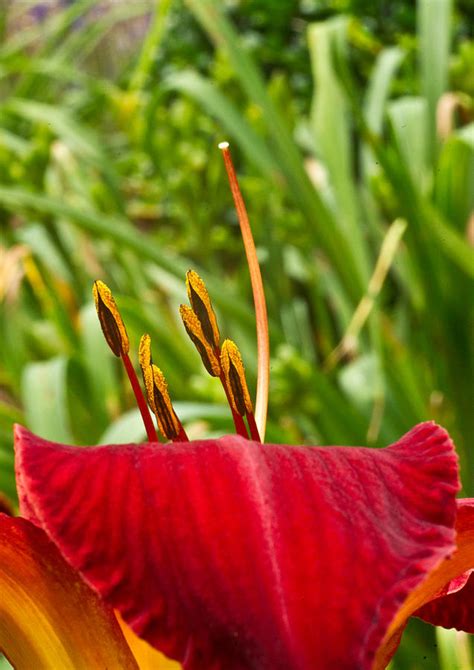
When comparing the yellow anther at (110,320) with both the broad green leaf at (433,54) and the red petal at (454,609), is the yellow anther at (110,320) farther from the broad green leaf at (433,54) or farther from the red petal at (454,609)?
the broad green leaf at (433,54)

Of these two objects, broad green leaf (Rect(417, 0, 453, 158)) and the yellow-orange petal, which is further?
broad green leaf (Rect(417, 0, 453, 158))

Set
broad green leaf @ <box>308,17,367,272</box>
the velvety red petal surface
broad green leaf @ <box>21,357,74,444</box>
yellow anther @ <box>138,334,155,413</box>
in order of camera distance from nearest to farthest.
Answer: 1. the velvety red petal surface
2. yellow anther @ <box>138,334,155,413</box>
3. broad green leaf @ <box>21,357,74,444</box>
4. broad green leaf @ <box>308,17,367,272</box>

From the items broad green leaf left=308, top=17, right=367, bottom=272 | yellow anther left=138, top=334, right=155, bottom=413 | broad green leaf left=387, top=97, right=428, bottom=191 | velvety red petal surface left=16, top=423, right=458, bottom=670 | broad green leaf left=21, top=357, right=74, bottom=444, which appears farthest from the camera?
broad green leaf left=387, top=97, right=428, bottom=191

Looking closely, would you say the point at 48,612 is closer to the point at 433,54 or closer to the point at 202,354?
the point at 202,354

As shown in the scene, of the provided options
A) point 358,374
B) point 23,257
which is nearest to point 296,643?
point 358,374

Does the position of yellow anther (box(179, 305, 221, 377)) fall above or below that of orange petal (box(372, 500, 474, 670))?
above

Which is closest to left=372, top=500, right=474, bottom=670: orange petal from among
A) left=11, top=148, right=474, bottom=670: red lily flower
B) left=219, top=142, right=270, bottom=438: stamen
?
left=11, top=148, right=474, bottom=670: red lily flower

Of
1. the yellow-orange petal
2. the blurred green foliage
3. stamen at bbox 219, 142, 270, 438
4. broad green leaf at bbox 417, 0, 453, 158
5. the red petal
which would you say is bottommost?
the blurred green foliage

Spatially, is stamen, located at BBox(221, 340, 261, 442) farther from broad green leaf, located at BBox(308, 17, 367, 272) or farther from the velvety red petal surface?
broad green leaf, located at BBox(308, 17, 367, 272)
